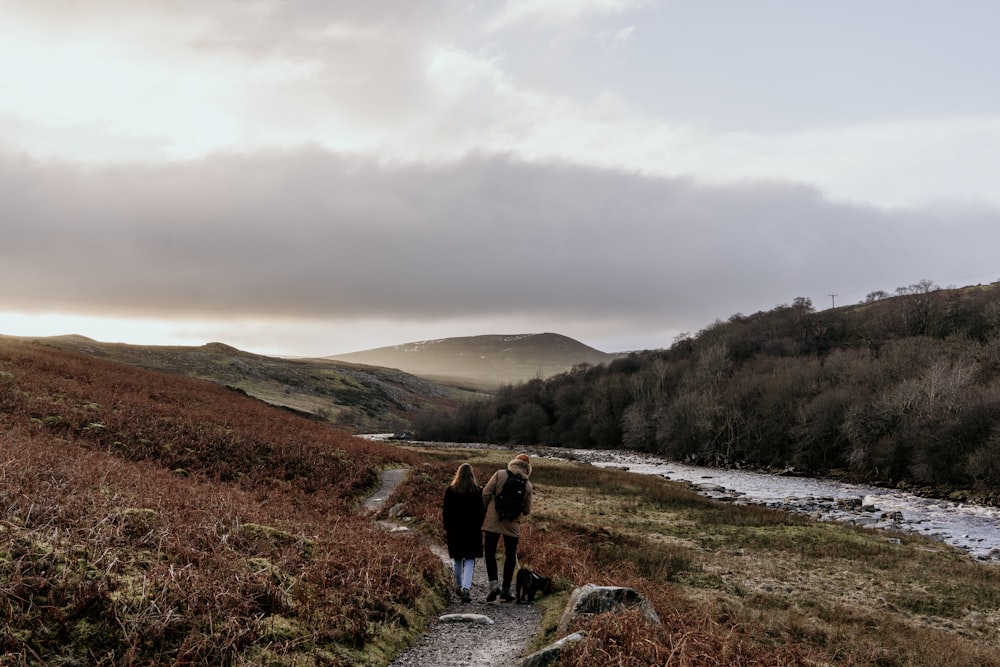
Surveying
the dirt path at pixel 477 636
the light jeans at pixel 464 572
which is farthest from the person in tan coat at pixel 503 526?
the light jeans at pixel 464 572

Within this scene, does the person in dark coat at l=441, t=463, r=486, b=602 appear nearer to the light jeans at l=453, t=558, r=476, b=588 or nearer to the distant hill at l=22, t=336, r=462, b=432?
the light jeans at l=453, t=558, r=476, b=588

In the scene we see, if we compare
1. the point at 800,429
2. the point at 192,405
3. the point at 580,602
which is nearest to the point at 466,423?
the point at 800,429

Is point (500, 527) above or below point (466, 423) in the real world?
above

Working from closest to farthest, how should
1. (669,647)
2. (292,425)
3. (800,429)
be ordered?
(669,647), (292,425), (800,429)

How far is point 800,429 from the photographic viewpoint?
69.6m

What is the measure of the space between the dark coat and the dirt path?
1.03 metres

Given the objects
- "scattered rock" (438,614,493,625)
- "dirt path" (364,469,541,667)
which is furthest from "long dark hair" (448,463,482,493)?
"scattered rock" (438,614,493,625)

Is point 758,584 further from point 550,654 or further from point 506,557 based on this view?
point 550,654

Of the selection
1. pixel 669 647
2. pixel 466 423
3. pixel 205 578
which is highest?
pixel 205 578

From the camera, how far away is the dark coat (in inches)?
469

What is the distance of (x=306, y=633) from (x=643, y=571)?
41.7 feet

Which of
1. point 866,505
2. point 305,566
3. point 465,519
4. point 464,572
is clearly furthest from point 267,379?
point 305,566

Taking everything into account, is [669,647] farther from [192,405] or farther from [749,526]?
[192,405]

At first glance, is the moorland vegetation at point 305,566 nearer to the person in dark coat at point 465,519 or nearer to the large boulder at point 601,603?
the large boulder at point 601,603
